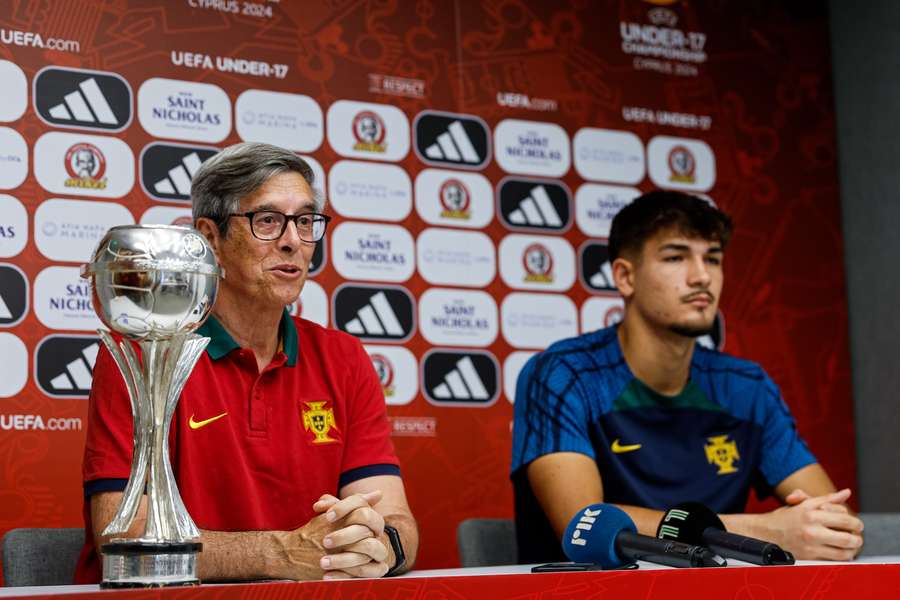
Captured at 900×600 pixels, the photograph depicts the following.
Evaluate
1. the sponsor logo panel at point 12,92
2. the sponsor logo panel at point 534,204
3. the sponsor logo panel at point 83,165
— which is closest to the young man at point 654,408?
the sponsor logo panel at point 534,204

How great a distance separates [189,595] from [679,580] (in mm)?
543

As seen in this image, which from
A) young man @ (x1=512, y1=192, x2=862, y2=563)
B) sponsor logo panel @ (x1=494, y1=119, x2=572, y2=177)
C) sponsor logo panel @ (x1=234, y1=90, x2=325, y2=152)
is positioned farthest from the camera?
sponsor logo panel @ (x1=494, y1=119, x2=572, y2=177)

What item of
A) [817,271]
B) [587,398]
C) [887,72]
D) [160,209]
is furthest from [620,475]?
[887,72]

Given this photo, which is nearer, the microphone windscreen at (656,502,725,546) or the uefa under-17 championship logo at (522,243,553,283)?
the microphone windscreen at (656,502,725,546)

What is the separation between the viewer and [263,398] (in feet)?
7.17

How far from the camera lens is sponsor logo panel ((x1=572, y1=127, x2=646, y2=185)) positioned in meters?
3.52

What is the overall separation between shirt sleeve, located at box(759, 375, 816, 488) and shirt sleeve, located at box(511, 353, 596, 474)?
486 mm

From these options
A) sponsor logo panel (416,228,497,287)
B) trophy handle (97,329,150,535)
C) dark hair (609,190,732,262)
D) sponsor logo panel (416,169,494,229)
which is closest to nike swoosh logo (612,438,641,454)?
dark hair (609,190,732,262)

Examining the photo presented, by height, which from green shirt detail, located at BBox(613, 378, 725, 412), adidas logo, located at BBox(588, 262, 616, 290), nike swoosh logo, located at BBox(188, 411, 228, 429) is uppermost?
adidas logo, located at BBox(588, 262, 616, 290)

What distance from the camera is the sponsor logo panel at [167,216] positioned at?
2.87 m

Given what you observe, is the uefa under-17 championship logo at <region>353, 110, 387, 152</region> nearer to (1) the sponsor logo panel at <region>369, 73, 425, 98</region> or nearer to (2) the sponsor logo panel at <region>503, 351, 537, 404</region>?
(1) the sponsor logo panel at <region>369, 73, 425, 98</region>

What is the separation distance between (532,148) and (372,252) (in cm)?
61

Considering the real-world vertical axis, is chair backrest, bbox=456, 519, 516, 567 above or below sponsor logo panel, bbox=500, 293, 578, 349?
below

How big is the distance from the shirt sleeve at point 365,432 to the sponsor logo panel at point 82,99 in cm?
97
